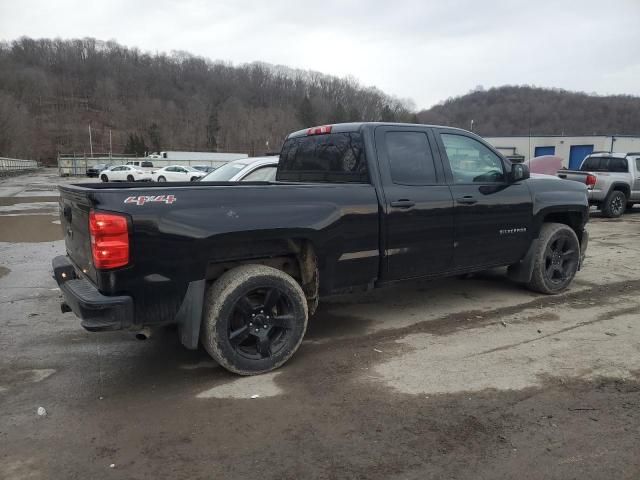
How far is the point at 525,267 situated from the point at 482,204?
1210mm

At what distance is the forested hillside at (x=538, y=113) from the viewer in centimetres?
7562

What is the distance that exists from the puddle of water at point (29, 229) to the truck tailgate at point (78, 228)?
7503 mm

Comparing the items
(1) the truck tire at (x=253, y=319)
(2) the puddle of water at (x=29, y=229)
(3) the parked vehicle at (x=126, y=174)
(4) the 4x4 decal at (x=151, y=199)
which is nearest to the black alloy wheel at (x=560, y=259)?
(1) the truck tire at (x=253, y=319)

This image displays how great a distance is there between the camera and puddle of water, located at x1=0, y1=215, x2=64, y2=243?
436 inches

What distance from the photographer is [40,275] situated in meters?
7.43

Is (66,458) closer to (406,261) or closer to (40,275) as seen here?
(406,261)

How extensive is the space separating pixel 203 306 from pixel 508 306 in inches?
141

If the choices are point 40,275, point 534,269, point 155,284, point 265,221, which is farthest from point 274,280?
point 40,275

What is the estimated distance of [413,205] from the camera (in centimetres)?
469

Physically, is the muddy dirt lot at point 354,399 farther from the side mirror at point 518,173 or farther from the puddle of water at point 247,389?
the side mirror at point 518,173

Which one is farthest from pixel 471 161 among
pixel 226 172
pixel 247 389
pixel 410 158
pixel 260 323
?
A: pixel 226 172

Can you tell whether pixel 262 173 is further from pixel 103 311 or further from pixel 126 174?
pixel 126 174

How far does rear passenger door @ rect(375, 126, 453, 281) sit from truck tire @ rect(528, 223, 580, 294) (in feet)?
4.93

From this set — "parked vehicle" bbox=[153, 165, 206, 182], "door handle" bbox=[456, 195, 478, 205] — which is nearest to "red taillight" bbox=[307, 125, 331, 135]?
"door handle" bbox=[456, 195, 478, 205]
